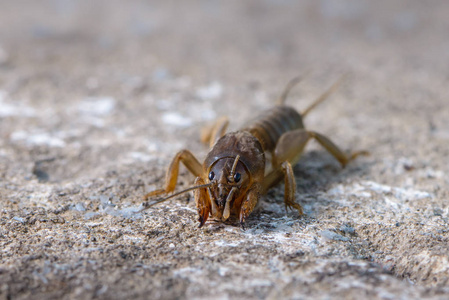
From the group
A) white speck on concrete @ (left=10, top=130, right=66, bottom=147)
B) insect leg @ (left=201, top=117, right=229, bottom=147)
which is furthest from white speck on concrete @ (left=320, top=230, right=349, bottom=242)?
white speck on concrete @ (left=10, top=130, right=66, bottom=147)

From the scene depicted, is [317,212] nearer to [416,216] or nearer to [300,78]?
[416,216]

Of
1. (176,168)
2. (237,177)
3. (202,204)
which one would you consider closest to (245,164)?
(237,177)

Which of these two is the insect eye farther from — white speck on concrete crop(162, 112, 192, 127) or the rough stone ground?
white speck on concrete crop(162, 112, 192, 127)

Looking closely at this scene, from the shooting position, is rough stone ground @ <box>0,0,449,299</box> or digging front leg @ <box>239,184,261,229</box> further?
digging front leg @ <box>239,184,261,229</box>

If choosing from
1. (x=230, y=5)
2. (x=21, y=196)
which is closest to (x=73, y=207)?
(x=21, y=196)

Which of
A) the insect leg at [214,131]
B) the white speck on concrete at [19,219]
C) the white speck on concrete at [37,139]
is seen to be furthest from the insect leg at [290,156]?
the white speck on concrete at [37,139]
